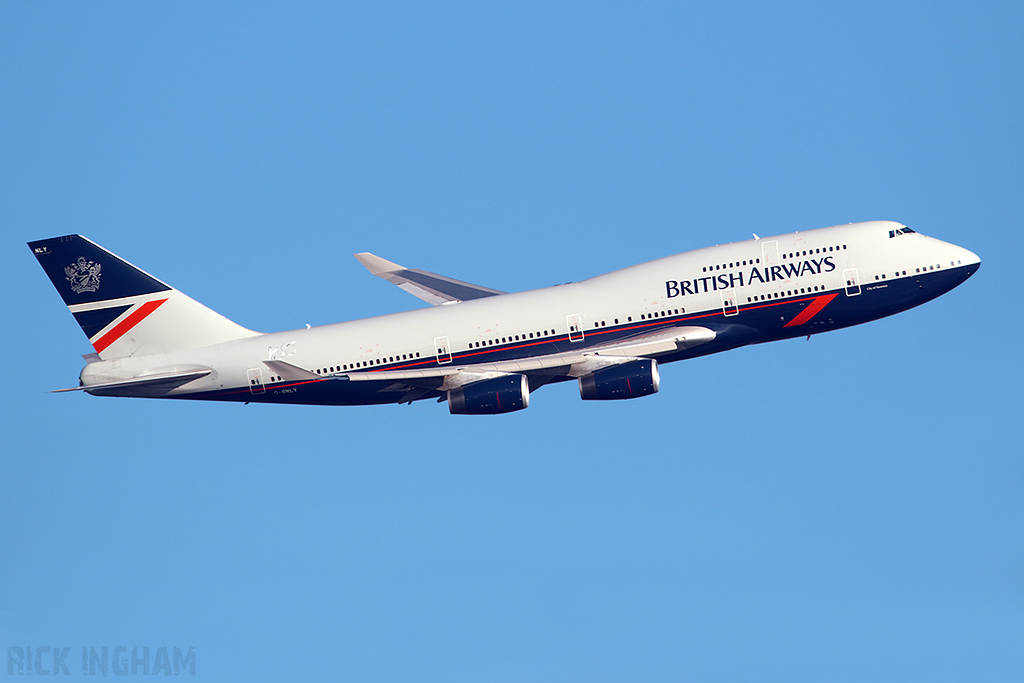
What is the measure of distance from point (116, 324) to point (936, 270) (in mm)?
41574

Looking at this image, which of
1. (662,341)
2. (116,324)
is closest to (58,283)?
(116,324)

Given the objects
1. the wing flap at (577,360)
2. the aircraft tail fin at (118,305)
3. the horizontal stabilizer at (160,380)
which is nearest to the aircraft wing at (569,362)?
the wing flap at (577,360)

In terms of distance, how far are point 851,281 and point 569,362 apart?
14.4 meters

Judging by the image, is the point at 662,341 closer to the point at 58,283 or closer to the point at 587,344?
the point at 587,344

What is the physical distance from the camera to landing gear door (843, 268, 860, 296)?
179 feet

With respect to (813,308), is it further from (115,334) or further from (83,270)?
(83,270)

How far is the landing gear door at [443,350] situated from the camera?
181 feet

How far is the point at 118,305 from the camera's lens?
2287 inches

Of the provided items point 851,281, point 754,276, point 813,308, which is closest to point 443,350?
point 754,276

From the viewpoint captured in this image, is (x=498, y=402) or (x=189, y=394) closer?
(x=498, y=402)

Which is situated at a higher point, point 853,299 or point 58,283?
point 58,283

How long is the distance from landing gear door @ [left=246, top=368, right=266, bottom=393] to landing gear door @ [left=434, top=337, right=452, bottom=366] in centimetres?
941

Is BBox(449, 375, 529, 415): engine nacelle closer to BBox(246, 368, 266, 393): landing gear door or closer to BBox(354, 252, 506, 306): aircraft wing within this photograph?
BBox(354, 252, 506, 306): aircraft wing

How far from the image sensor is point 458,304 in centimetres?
5653
